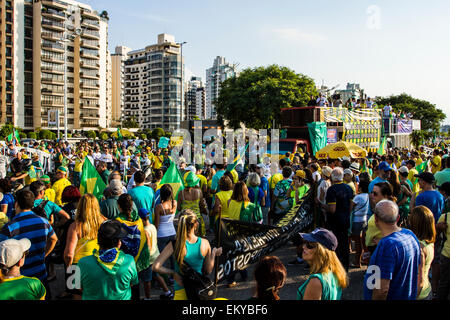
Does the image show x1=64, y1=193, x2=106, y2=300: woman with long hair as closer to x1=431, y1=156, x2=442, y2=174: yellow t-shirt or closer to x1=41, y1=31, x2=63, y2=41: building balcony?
x1=431, y1=156, x2=442, y2=174: yellow t-shirt

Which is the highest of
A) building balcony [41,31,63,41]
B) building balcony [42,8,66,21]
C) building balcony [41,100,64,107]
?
building balcony [42,8,66,21]

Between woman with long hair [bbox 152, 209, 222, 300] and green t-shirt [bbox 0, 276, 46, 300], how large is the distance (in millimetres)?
990

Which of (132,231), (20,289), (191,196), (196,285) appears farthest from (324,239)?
(191,196)

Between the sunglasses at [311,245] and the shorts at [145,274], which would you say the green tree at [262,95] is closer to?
the shorts at [145,274]

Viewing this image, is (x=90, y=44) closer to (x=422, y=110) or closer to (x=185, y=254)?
(x=422, y=110)

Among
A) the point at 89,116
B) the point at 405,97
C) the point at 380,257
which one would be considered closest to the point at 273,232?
the point at 380,257

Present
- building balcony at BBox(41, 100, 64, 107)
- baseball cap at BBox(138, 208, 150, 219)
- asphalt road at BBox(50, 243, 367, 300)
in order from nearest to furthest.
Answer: baseball cap at BBox(138, 208, 150, 219) < asphalt road at BBox(50, 243, 367, 300) < building balcony at BBox(41, 100, 64, 107)

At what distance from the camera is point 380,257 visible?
314 cm

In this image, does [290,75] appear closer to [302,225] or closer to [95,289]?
[302,225]

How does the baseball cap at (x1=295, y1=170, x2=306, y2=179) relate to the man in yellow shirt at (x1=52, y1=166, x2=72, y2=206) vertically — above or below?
above

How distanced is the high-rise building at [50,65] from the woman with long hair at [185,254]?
→ 6747 cm

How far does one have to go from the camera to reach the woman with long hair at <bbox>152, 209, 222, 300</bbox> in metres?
3.41

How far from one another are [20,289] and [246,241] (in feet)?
7.33

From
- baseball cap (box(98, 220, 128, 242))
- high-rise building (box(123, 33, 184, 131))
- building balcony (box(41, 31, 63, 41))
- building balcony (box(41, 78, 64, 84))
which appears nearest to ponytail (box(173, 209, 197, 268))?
baseball cap (box(98, 220, 128, 242))
